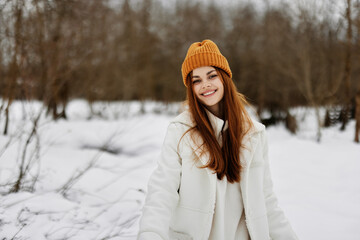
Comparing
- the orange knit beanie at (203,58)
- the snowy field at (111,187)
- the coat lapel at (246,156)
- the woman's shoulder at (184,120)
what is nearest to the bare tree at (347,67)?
the snowy field at (111,187)

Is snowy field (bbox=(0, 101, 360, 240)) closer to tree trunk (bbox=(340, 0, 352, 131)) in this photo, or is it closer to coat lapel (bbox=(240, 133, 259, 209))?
coat lapel (bbox=(240, 133, 259, 209))

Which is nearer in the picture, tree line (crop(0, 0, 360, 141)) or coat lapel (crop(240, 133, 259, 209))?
coat lapel (crop(240, 133, 259, 209))

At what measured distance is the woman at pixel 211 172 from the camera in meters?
1.24

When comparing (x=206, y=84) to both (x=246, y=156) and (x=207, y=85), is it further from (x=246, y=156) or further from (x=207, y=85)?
(x=246, y=156)

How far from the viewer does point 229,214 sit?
1.33 m

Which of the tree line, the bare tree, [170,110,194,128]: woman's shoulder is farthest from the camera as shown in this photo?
the bare tree

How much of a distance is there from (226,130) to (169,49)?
14169 millimetres

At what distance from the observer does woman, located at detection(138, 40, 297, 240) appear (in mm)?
1236

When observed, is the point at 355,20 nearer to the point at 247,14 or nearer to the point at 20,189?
the point at 20,189

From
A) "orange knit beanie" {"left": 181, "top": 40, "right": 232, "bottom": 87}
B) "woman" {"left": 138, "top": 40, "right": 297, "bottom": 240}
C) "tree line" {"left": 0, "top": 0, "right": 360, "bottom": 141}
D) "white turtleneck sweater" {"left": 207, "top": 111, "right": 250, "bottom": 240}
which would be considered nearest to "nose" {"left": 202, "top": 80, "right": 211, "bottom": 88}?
"woman" {"left": 138, "top": 40, "right": 297, "bottom": 240}

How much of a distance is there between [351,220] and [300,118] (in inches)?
332

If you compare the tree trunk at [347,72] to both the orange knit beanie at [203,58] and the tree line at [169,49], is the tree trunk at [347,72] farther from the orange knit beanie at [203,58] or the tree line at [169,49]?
the orange knit beanie at [203,58]

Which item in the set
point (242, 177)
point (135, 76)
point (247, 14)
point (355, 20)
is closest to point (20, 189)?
point (242, 177)

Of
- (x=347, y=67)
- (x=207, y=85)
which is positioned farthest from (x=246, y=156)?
(x=347, y=67)
